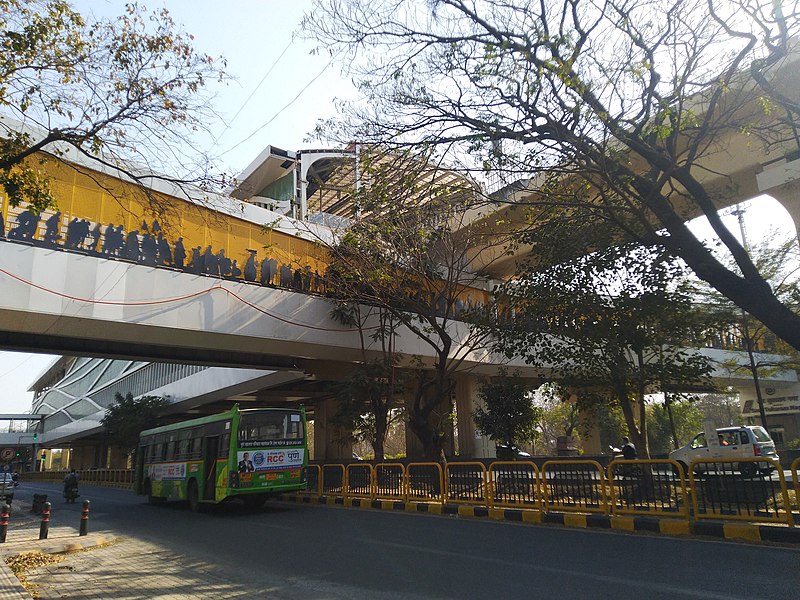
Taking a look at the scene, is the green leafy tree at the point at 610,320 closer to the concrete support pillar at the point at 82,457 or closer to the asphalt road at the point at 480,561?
the asphalt road at the point at 480,561

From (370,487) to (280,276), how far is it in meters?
7.82

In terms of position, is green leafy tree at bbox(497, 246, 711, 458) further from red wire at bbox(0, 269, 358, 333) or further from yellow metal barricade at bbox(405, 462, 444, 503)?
red wire at bbox(0, 269, 358, 333)

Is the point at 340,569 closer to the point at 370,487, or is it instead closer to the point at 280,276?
the point at 370,487

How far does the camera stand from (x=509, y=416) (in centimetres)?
2127

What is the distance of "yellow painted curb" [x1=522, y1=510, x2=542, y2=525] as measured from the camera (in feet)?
35.6

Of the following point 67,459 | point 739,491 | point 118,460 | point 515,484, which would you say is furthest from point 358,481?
point 67,459

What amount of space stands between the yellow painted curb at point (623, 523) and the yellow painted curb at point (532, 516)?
62.1 inches

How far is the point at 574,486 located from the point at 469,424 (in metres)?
18.8

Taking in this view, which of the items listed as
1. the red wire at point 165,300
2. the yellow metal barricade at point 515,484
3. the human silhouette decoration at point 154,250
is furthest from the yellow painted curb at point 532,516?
the red wire at point 165,300

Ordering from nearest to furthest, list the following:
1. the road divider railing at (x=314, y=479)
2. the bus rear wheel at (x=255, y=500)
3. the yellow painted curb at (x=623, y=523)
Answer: the yellow painted curb at (x=623, y=523)
the bus rear wheel at (x=255, y=500)
the road divider railing at (x=314, y=479)

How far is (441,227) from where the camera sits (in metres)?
15.7

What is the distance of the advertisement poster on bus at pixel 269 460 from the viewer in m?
14.2

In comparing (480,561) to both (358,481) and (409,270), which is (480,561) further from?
(409,270)

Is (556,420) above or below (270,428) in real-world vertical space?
above
